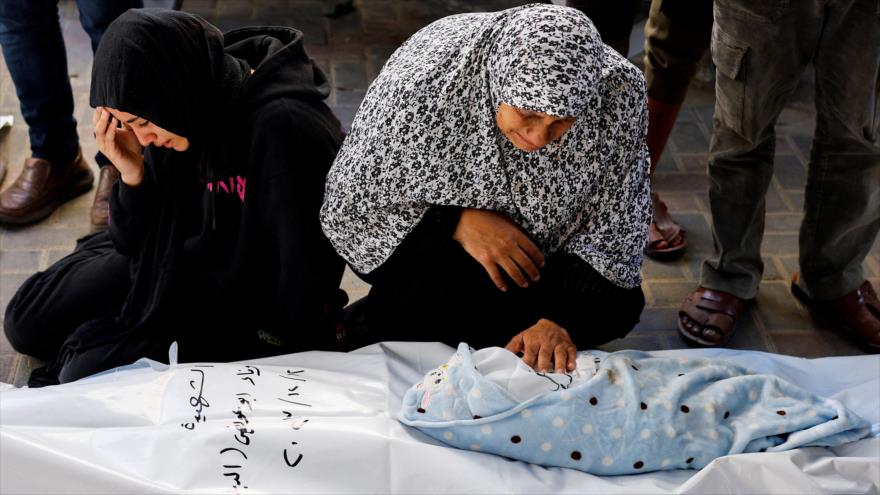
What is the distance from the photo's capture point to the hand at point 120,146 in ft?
6.82

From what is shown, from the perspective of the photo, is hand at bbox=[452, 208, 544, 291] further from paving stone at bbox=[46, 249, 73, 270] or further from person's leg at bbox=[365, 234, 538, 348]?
paving stone at bbox=[46, 249, 73, 270]

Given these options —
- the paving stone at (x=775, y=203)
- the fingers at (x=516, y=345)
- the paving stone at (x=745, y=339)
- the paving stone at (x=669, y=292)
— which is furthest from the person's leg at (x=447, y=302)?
the paving stone at (x=775, y=203)

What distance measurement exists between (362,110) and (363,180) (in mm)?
175

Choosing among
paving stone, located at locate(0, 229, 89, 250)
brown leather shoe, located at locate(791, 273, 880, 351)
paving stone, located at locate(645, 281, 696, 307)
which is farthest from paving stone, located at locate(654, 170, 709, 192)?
paving stone, located at locate(0, 229, 89, 250)

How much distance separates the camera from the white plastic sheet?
5.69 feet

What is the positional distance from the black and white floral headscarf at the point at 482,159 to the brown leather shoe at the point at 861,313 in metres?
1.01

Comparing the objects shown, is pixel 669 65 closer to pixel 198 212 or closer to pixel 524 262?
pixel 524 262

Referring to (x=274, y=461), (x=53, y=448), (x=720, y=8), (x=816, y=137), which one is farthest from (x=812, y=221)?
(x=53, y=448)

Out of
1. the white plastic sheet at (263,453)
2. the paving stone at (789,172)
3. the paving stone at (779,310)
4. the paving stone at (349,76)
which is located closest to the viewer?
the white plastic sheet at (263,453)

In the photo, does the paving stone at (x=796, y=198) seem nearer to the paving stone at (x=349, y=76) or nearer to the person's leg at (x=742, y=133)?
the person's leg at (x=742, y=133)

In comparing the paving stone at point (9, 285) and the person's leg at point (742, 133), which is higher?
the person's leg at point (742, 133)

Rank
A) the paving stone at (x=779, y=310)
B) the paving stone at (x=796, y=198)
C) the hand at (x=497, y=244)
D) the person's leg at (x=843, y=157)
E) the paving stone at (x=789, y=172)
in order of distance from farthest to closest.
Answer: the paving stone at (x=789, y=172)
the paving stone at (x=796, y=198)
the paving stone at (x=779, y=310)
the person's leg at (x=843, y=157)
the hand at (x=497, y=244)

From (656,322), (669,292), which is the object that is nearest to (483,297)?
(656,322)

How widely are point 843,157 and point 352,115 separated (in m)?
1.99
